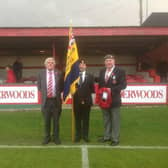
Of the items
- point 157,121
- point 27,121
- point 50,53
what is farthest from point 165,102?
point 50,53

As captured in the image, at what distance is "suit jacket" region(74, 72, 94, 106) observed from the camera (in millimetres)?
9055

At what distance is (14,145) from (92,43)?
14.6 m

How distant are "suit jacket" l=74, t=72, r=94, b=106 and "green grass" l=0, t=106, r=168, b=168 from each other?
3.10 ft

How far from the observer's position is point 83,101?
9031 millimetres

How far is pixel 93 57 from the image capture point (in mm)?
28891

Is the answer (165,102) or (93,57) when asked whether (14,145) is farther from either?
(93,57)

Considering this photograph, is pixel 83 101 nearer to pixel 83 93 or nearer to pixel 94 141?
pixel 83 93

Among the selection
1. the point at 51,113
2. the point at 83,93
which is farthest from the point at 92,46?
the point at 51,113
